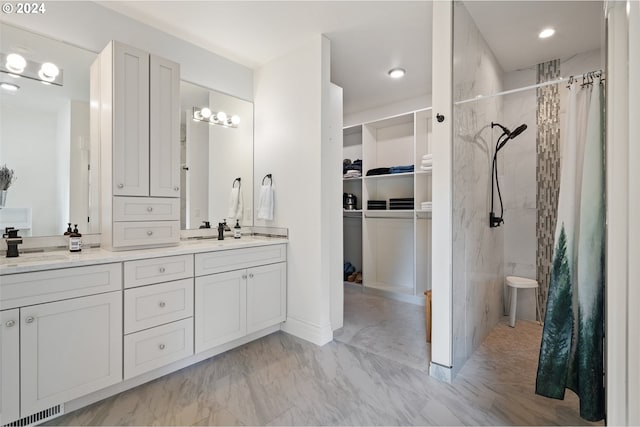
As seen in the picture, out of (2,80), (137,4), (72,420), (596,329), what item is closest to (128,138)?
(2,80)

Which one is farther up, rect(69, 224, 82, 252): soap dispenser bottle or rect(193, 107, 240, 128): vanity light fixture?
rect(193, 107, 240, 128): vanity light fixture

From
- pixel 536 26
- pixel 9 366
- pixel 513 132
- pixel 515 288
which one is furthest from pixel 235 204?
pixel 536 26

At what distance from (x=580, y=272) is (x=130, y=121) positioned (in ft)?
8.96

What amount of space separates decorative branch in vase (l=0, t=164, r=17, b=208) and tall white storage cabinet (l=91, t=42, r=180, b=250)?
47 cm

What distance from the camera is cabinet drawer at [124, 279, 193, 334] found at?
1.83 meters

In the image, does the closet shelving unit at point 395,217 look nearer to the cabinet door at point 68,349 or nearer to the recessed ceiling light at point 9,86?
the cabinet door at point 68,349

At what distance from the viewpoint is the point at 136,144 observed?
2061mm

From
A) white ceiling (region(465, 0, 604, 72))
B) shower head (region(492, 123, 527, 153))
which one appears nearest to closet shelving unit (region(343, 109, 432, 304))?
shower head (region(492, 123, 527, 153))

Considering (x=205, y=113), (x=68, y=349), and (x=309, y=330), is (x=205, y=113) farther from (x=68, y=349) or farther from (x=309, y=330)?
(x=309, y=330)

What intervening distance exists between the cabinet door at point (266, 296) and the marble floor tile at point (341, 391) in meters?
0.20

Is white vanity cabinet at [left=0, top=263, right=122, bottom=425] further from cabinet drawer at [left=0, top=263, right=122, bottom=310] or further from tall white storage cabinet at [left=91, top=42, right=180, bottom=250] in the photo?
tall white storage cabinet at [left=91, top=42, right=180, bottom=250]

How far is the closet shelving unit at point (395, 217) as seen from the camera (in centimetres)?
374

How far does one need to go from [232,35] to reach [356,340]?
2.81 m
